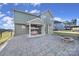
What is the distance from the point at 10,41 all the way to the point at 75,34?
2.75 ft

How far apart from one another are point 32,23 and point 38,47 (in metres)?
0.32

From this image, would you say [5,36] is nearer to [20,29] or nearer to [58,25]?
[20,29]

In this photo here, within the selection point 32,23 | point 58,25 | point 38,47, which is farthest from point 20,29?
point 58,25

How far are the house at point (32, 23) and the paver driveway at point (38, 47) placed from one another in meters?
0.08

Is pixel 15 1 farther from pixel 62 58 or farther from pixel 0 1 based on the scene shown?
pixel 62 58

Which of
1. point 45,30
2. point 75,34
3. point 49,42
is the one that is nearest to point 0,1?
point 45,30

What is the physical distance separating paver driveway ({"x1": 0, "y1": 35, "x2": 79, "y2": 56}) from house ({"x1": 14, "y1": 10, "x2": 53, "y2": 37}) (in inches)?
3.1

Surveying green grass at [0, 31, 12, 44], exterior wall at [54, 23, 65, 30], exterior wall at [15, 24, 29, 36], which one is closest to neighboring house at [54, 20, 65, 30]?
exterior wall at [54, 23, 65, 30]

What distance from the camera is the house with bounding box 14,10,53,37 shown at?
77.5 inches

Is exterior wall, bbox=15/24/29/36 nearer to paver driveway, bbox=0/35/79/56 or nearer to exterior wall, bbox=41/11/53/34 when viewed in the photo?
paver driveway, bbox=0/35/79/56

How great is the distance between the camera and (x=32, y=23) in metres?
2.01

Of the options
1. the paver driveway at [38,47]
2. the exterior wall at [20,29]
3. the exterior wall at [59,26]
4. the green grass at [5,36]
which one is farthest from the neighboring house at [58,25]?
the green grass at [5,36]

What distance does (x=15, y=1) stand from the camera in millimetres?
1928

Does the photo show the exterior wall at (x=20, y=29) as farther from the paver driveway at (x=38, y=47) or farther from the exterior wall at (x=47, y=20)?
the exterior wall at (x=47, y=20)
